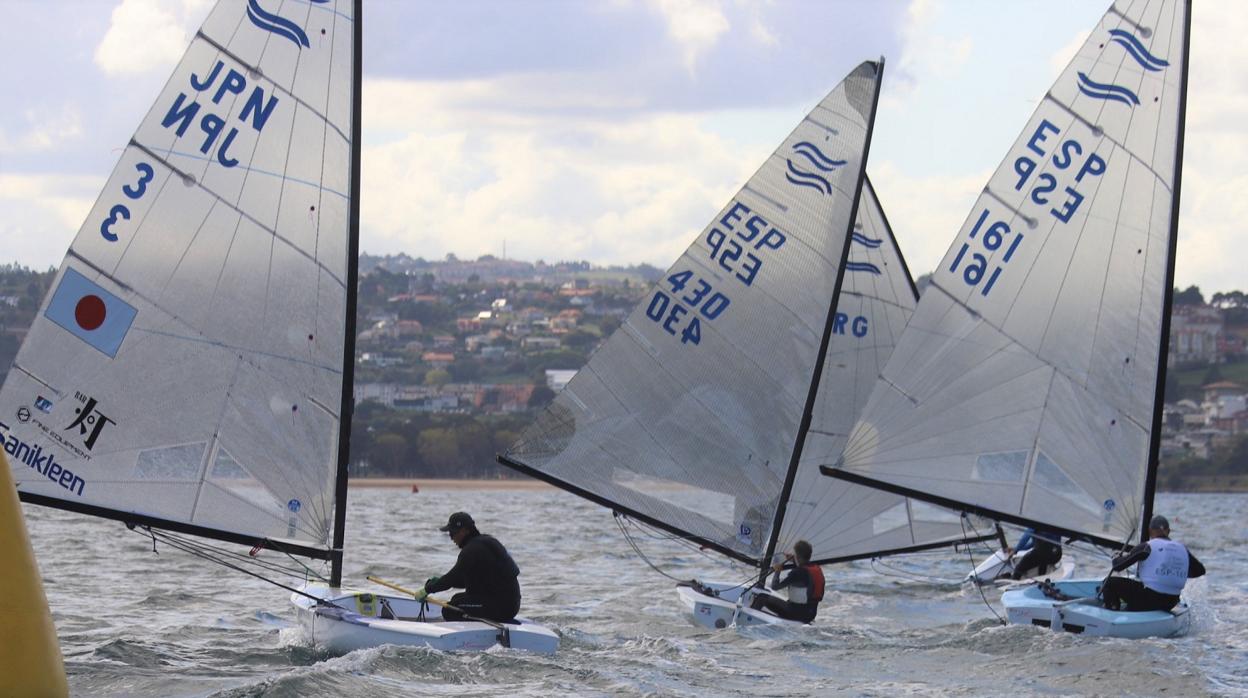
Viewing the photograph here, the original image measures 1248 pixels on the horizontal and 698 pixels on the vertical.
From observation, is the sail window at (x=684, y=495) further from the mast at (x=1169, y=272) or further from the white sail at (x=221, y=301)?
the white sail at (x=221, y=301)

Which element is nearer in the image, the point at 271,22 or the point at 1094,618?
the point at 271,22

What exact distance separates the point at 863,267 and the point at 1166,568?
5684 millimetres

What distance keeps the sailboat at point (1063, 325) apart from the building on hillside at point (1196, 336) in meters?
114

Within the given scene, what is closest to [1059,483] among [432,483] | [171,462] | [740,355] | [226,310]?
[740,355]

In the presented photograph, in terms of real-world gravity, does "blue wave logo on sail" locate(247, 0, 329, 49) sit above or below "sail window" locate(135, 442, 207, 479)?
above

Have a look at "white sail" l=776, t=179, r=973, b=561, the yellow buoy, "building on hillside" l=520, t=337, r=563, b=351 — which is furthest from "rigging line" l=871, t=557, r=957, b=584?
"building on hillside" l=520, t=337, r=563, b=351

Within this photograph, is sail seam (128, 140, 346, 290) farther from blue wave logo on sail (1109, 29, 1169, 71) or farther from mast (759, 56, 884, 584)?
blue wave logo on sail (1109, 29, 1169, 71)

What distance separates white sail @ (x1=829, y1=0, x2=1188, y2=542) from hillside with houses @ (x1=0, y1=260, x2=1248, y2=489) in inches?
2064

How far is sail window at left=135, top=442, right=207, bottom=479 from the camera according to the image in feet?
43.0

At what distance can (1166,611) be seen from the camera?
1543 centimetres

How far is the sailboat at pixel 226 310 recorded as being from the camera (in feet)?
42.5

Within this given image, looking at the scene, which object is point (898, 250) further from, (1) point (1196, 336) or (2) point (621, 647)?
(1) point (1196, 336)

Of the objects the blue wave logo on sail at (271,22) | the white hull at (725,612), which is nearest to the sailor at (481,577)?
the white hull at (725,612)

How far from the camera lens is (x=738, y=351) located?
17875 mm
